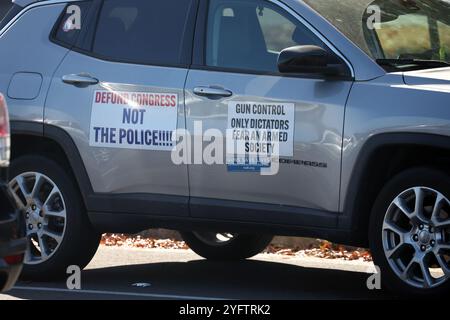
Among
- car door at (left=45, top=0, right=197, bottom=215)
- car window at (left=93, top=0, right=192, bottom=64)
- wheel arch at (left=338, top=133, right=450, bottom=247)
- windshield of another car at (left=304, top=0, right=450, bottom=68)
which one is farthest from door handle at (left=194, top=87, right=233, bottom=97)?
wheel arch at (left=338, top=133, right=450, bottom=247)

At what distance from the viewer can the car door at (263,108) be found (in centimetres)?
799

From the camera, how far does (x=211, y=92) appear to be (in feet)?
27.5

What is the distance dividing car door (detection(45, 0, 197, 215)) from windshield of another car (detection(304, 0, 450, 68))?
3.23ft

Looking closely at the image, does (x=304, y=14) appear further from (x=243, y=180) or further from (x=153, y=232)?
(x=153, y=232)

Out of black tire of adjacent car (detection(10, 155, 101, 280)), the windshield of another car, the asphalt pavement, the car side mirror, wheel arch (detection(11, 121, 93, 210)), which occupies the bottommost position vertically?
the asphalt pavement

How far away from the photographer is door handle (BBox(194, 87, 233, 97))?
27.3 ft

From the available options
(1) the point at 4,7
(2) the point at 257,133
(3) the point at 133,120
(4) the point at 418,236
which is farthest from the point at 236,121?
(1) the point at 4,7

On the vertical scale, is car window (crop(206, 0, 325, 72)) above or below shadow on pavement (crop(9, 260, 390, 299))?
above

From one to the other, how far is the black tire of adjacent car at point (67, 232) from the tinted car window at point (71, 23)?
830 millimetres

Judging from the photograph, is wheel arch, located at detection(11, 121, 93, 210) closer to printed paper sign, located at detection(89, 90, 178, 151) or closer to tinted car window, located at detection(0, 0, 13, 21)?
printed paper sign, located at detection(89, 90, 178, 151)

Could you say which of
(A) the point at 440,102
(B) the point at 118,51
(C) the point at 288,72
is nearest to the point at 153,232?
(B) the point at 118,51

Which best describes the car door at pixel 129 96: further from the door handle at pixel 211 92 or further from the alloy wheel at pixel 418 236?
the alloy wheel at pixel 418 236

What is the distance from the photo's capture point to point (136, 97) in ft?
28.3
